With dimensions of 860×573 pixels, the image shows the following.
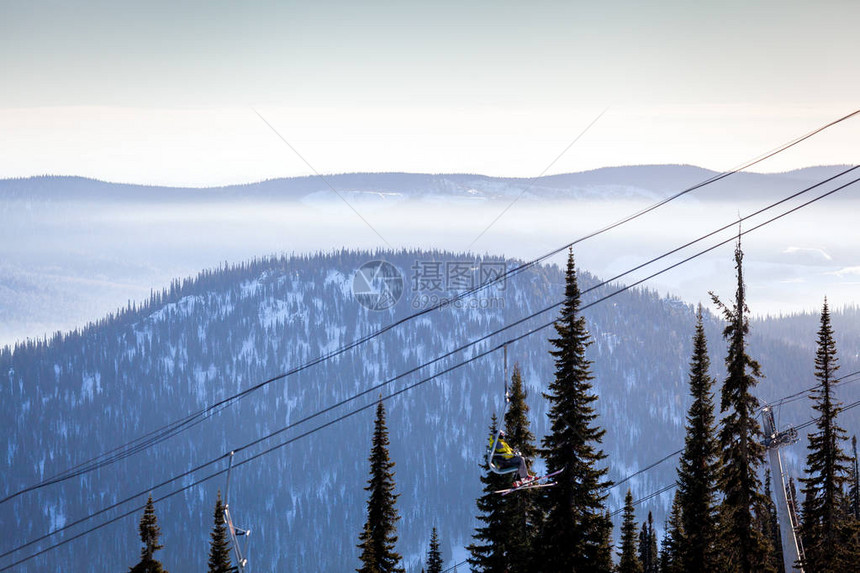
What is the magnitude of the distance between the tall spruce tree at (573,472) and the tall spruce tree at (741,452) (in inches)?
240

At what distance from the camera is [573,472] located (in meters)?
42.5

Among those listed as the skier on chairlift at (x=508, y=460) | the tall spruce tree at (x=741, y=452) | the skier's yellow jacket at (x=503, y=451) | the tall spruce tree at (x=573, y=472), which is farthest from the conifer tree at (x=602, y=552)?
the skier's yellow jacket at (x=503, y=451)

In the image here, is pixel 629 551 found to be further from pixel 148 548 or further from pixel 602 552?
pixel 148 548

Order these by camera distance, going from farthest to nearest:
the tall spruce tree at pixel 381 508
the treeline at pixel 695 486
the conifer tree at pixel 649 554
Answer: the conifer tree at pixel 649 554 < the tall spruce tree at pixel 381 508 < the treeline at pixel 695 486

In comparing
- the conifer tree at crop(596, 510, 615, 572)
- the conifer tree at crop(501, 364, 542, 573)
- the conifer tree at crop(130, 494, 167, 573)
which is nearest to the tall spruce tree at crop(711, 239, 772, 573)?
the conifer tree at crop(596, 510, 615, 572)

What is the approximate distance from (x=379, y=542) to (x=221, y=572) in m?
9.63

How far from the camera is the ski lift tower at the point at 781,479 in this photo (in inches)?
1442

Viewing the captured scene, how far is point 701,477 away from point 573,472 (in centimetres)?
1001

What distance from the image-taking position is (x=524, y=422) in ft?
152

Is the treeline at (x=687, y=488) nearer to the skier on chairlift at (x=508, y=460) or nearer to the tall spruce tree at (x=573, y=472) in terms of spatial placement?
the tall spruce tree at (x=573, y=472)

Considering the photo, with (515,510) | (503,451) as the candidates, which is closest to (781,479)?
(503,451)

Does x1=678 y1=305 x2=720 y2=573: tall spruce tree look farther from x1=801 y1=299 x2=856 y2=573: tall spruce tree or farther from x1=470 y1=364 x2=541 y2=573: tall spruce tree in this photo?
x1=470 y1=364 x2=541 y2=573: tall spruce tree

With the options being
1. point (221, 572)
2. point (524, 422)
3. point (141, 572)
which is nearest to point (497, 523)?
point (524, 422)

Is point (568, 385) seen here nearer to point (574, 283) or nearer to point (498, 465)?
point (574, 283)
